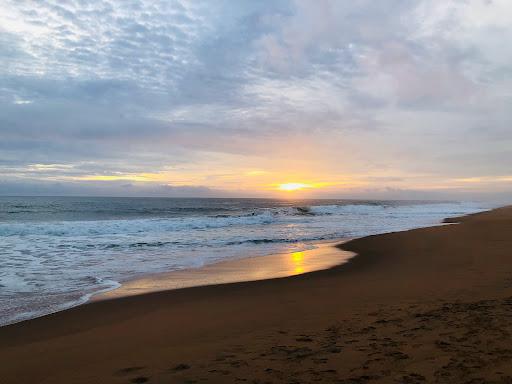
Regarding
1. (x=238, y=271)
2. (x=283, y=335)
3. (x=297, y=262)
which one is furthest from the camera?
(x=297, y=262)

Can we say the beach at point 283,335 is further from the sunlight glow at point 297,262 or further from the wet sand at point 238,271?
the sunlight glow at point 297,262

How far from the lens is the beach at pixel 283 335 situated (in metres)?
3.74

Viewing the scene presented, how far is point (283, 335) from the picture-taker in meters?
4.92

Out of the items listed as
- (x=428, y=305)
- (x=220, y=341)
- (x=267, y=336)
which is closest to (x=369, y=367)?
(x=267, y=336)

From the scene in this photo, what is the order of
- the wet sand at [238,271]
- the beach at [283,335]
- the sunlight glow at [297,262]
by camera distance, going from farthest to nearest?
the sunlight glow at [297,262]
the wet sand at [238,271]
the beach at [283,335]

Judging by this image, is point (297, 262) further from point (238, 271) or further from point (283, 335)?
point (283, 335)

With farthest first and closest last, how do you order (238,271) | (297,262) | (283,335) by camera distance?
(297,262) < (238,271) < (283,335)

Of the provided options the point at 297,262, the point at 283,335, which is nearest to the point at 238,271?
the point at 297,262

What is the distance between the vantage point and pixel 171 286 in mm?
8625

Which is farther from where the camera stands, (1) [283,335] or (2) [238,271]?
(2) [238,271]

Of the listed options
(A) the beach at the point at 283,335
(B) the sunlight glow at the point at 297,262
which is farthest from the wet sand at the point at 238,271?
(A) the beach at the point at 283,335

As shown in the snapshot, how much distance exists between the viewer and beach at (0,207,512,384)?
3.74 metres

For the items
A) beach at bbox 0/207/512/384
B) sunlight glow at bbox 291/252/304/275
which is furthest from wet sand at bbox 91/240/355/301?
beach at bbox 0/207/512/384

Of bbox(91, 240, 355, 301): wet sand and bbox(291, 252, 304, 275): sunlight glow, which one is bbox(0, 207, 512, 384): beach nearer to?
bbox(91, 240, 355, 301): wet sand
